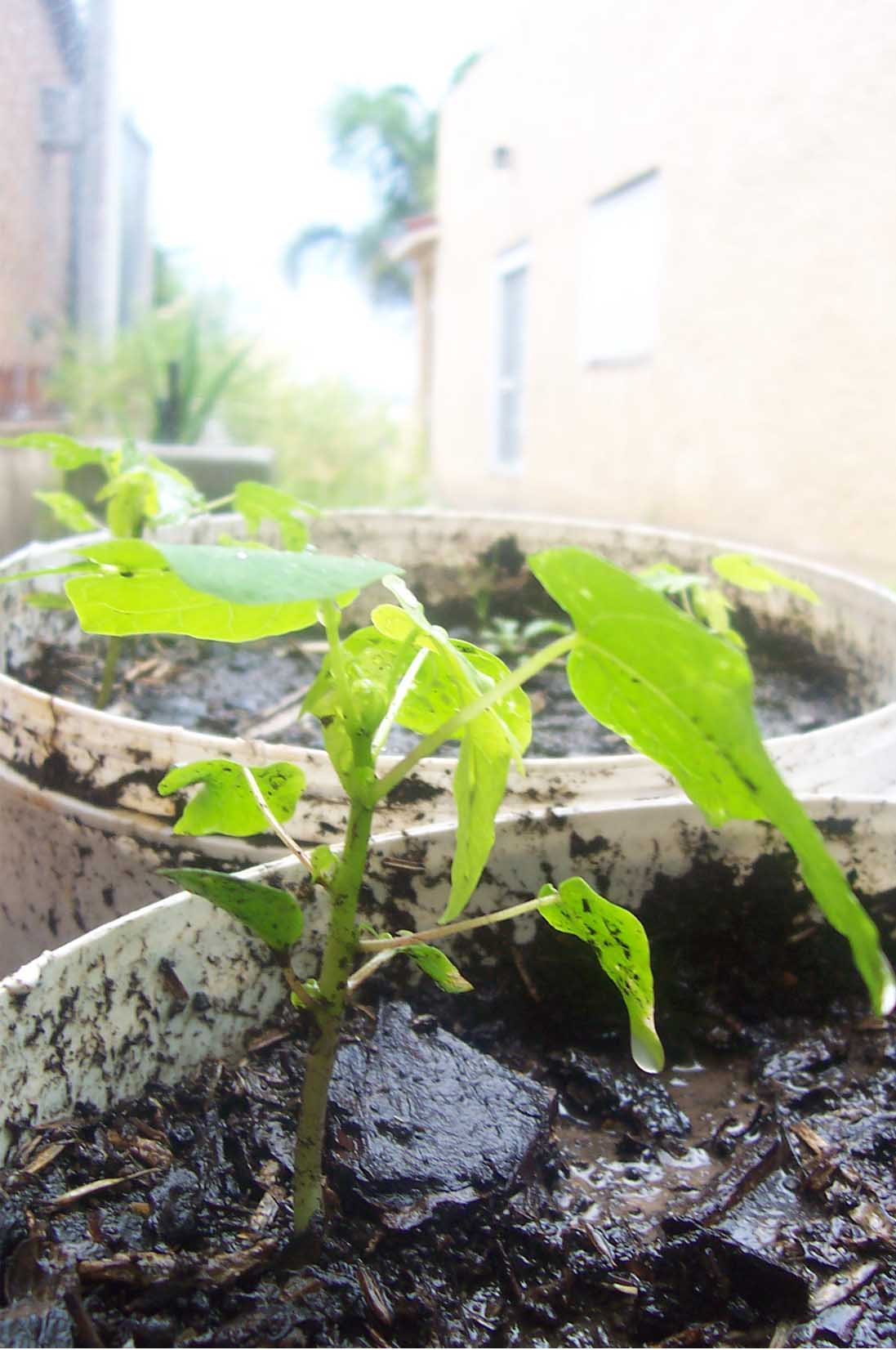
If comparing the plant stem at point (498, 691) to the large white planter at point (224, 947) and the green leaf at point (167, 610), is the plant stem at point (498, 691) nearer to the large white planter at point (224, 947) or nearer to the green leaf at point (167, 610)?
the green leaf at point (167, 610)

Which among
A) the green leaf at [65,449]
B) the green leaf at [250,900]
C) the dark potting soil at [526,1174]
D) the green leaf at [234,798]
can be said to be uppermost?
the green leaf at [65,449]

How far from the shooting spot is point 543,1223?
45cm

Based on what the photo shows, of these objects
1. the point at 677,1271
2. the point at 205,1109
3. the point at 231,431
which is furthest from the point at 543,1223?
the point at 231,431

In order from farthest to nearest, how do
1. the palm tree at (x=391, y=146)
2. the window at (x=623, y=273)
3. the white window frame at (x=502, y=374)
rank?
1. the palm tree at (x=391, y=146)
2. the white window frame at (x=502, y=374)
3. the window at (x=623, y=273)

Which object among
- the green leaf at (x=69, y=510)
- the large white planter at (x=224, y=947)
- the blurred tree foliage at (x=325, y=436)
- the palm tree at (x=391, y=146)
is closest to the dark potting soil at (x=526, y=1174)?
the large white planter at (x=224, y=947)

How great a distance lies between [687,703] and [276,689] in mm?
895

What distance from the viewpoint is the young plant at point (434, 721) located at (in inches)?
11.0

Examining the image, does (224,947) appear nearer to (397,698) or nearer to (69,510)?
(397,698)

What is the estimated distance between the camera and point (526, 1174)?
1.51ft

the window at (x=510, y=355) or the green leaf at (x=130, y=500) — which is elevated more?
the window at (x=510, y=355)

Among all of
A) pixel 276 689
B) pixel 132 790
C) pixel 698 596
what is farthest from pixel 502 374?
pixel 132 790

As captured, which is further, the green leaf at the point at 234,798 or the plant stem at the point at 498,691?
the green leaf at the point at 234,798

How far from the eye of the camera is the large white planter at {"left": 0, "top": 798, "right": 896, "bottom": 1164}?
43 centimetres

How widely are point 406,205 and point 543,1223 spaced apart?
54.4 ft
